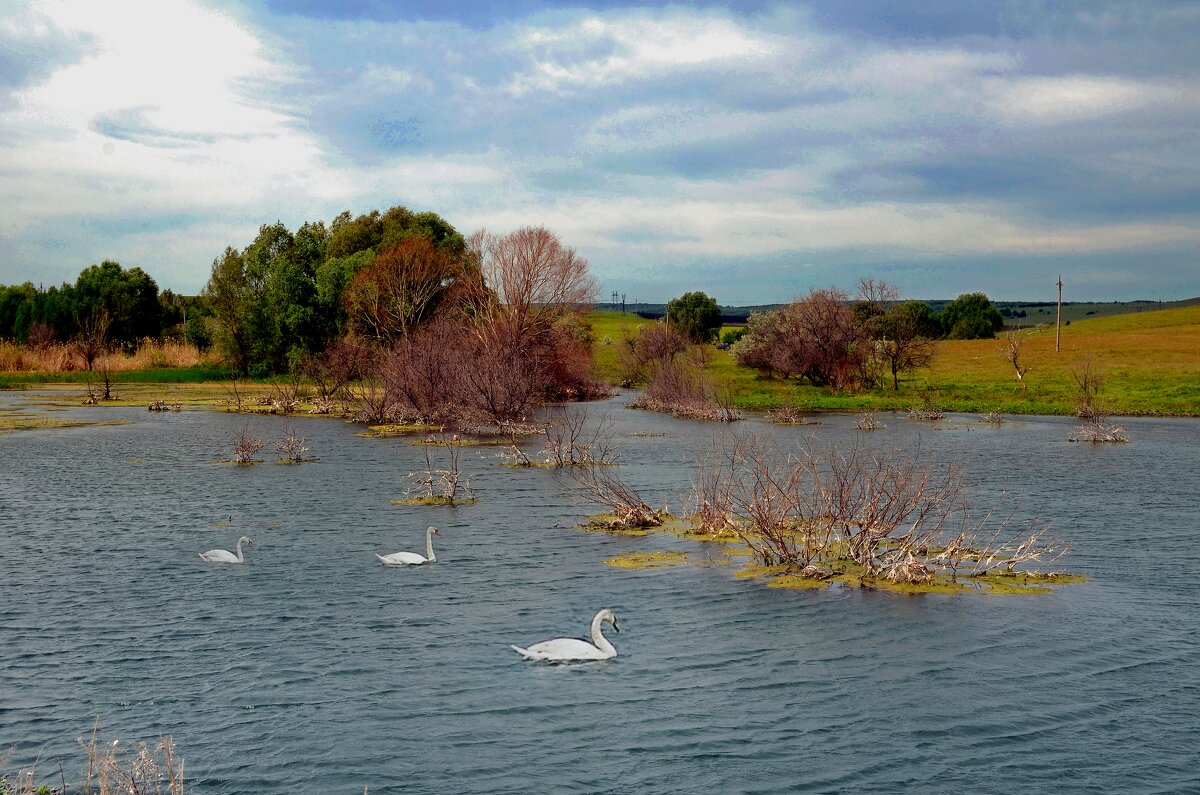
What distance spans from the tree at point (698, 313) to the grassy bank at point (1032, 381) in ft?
102

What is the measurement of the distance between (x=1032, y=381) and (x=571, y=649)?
239 feet

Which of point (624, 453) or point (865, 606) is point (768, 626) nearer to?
point (865, 606)

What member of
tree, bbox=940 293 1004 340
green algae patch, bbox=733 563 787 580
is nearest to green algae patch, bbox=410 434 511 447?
green algae patch, bbox=733 563 787 580

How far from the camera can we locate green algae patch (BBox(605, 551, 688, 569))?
2020 centimetres

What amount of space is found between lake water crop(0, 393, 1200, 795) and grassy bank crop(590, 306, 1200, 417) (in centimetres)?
4249

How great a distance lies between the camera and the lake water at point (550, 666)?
11.0 meters

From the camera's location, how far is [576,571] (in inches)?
779

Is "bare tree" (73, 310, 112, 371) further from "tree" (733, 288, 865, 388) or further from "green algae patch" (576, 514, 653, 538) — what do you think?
"green algae patch" (576, 514, 653, 538)

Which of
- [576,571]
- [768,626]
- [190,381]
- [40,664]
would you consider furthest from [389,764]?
[190,381]

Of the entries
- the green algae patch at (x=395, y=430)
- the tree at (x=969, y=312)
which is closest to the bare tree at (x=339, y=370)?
the green algae patch at (x=395, y=430)

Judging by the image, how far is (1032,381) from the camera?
78.3 meters

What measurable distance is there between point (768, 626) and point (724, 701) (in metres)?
3.41

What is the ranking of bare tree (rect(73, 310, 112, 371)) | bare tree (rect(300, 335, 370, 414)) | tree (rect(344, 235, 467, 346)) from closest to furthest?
bare tree (rect(300, 335, 370, 414))
tree (rect(344, 235, 467, 346))
bare tree (rect(73, 310, 112, 371))

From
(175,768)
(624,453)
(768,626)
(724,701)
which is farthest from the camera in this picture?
(624,453)
